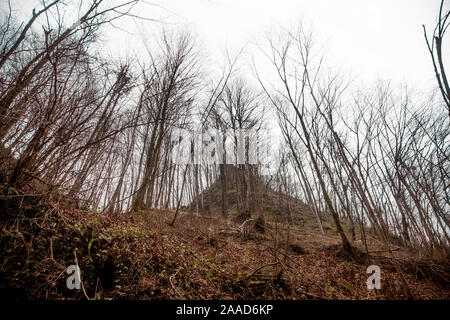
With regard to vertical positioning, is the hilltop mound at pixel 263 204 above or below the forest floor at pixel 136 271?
above

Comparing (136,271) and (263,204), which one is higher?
(263,204)

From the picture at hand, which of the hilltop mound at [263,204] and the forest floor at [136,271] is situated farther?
the hilltop mound at [263,204]

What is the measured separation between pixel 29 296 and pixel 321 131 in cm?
1100

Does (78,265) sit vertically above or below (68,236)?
below

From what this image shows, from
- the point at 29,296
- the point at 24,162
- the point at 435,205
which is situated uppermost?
the point at 24,162

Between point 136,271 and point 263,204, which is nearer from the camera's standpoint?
point 136,271

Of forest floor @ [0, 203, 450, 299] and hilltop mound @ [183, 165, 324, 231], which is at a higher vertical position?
hilltop mound @ [183, 165, 324, 231]

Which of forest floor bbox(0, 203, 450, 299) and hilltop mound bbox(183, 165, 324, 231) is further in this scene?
hilltop mound bbox(183, 165, 324, 231)
